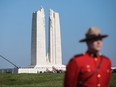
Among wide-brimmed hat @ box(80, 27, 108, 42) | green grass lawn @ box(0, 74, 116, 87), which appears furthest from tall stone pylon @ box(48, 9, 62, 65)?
wide-brimmed hat @ box(80, 27, 108, 42)

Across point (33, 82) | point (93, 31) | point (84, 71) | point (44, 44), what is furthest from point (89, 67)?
point (44, 44)

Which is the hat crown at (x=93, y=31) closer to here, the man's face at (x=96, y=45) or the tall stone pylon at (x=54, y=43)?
the man's face at (x=96, y=45)

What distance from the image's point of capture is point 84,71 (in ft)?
12.7

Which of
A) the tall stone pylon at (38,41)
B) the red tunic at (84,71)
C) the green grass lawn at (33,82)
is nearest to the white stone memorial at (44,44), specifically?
the tall stone pylon at (38,41)

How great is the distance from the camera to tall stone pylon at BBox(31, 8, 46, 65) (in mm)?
76688

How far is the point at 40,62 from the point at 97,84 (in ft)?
241

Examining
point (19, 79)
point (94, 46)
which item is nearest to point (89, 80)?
point (94, 46)

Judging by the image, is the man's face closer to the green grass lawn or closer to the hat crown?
the hat crown

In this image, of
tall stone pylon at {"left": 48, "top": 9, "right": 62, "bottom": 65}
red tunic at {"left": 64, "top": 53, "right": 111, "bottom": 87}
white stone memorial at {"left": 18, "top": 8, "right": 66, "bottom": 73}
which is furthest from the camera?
tall stone pylon at {"left": 48, "top": 9, "right": 62, "bottom": 65}

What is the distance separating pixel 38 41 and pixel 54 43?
491cm

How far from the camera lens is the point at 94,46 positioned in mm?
3904

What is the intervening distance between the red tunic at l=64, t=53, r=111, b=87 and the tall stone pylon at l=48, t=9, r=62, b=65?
75875 millimetres

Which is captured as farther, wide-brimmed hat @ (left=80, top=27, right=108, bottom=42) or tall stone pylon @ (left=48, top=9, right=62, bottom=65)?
tall stone pylon @ (left=48, top=9, right=62, bottom=65)

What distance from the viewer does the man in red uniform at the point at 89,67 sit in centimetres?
386
